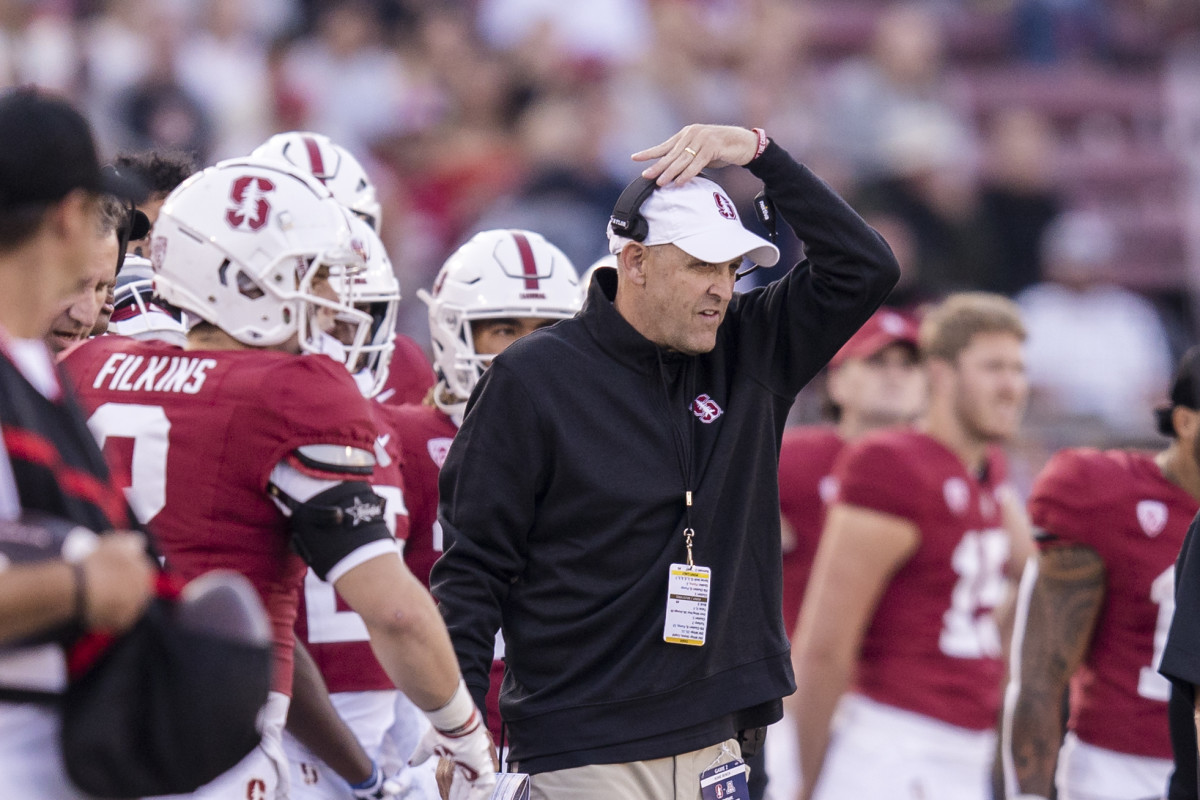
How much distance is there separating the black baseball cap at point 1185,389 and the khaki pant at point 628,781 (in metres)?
1.94

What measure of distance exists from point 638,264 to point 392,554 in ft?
3.24

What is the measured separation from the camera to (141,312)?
13.4 ft

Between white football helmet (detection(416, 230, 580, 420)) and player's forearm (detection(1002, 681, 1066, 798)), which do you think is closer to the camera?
white football helmet (detection(416, 230, 580, 420))

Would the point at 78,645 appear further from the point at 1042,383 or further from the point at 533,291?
the point at 1042,383

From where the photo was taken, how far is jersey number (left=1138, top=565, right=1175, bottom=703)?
4.48 meters

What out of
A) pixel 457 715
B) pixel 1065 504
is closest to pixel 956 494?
pixel 1065 504

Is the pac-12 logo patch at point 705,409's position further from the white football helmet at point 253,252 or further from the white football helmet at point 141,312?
the white football helmet at point 141,312

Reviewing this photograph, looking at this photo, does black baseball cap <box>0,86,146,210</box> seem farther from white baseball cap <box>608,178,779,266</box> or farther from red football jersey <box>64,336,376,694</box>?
white baseball cap <box>608,178,779,266</box>

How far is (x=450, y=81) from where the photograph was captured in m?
11.2

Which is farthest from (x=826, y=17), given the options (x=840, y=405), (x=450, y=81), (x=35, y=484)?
(x=35, y=484)

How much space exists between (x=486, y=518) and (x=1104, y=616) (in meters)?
2.21

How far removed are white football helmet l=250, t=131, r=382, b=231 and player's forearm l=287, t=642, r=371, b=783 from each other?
5.79 ft

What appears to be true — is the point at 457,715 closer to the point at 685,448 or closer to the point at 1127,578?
the point at 685,448

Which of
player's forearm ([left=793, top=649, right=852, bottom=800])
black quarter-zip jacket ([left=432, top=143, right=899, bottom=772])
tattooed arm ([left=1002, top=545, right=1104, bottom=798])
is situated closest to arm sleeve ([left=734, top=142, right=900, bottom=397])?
black quarter-zip jacket ([left=432, top=143, right=899, bottom=772])
